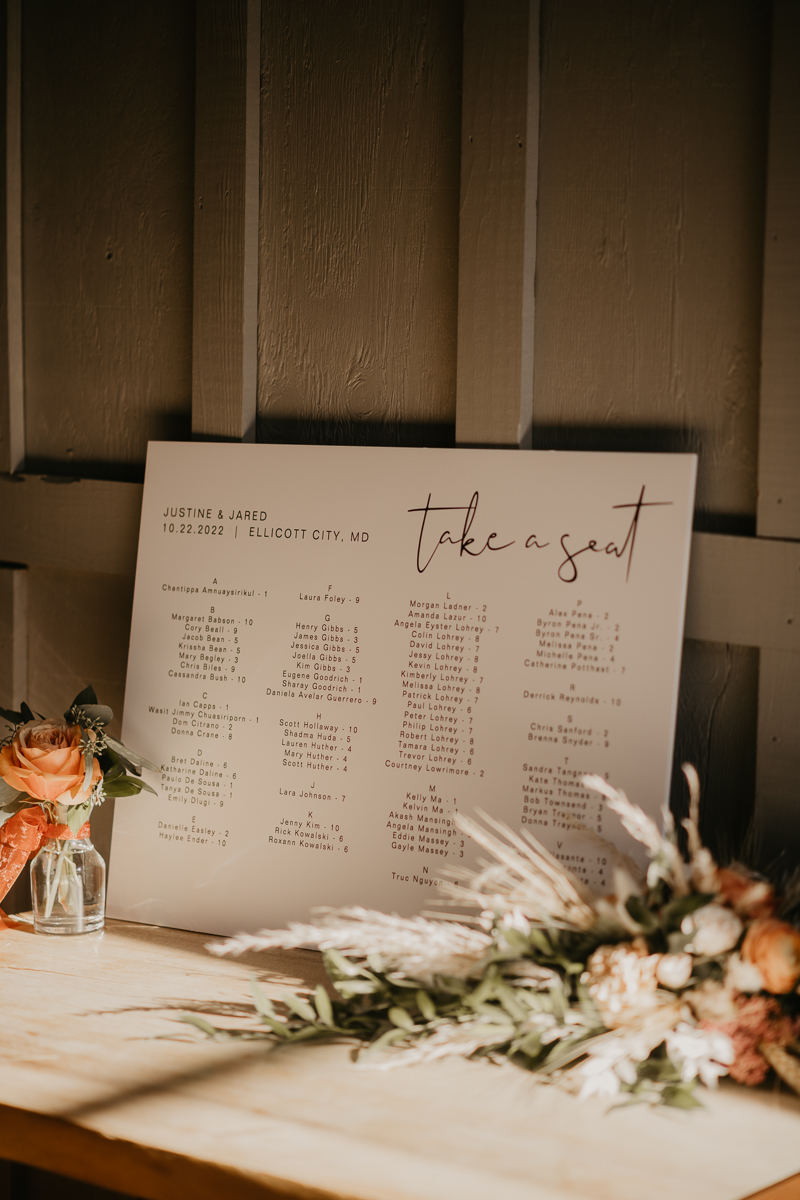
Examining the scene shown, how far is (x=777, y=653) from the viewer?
58.7 inches

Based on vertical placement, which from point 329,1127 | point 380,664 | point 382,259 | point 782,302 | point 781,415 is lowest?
point 329,1127

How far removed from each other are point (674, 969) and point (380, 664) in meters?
0.67

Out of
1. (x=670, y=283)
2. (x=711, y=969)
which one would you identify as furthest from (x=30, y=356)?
(x=711, y=969)

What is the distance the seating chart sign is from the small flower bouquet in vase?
3.3 inches

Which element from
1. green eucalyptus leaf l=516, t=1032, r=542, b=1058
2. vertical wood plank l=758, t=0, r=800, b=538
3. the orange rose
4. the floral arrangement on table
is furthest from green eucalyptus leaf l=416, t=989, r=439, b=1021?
vertical wood plank l=758, t=0, r=800, b=538

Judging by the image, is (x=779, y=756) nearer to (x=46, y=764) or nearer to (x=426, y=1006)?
(x=426, y=1006)

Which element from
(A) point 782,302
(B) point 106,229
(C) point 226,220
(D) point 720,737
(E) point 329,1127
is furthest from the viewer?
(B) point 106,229

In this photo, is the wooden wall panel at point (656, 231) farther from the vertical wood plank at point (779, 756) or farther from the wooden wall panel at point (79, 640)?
the wooden wall panel at point (79, 640)

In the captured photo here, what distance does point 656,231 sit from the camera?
156 cm

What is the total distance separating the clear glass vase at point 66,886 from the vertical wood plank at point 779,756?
3.61ft

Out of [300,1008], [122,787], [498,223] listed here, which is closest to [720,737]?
[300,1008]

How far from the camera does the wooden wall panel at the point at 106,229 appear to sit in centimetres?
189

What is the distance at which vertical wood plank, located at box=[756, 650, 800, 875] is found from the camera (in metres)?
1.48

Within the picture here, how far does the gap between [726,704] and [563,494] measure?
0.41m
